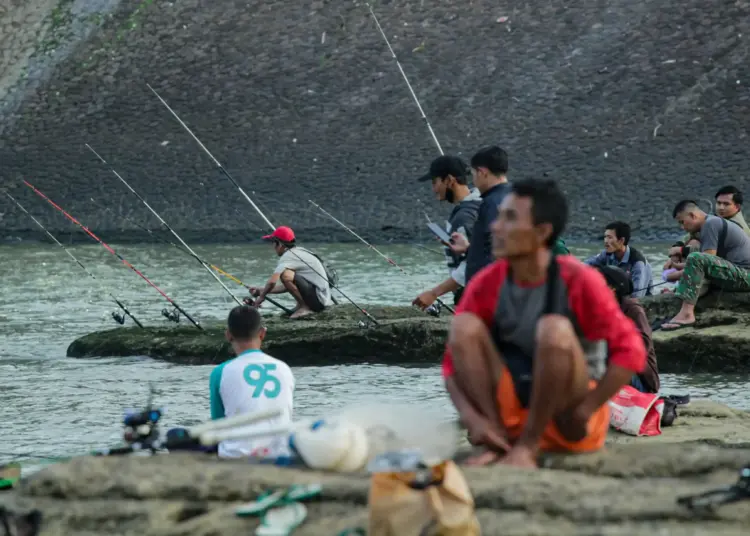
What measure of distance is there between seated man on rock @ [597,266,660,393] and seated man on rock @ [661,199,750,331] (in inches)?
98.5

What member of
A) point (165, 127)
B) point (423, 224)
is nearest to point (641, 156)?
point (423, 224)

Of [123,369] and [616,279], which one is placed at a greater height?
[616,279]

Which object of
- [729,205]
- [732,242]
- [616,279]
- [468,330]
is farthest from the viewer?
[729,205]

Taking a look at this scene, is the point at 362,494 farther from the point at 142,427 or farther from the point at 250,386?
the point at 250,386

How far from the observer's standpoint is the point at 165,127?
28656 millimetres

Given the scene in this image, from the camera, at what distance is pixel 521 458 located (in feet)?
15.1

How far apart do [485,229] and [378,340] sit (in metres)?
4.21

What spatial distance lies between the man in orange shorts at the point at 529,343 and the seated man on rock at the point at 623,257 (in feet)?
19.3

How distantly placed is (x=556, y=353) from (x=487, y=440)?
44 cm

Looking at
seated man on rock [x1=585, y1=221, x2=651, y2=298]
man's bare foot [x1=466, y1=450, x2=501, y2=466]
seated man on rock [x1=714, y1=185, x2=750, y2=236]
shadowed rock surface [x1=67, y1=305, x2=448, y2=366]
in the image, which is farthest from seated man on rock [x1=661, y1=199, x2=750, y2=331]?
man's bare foot [x1=466, y1=450, x2=501, y2=466]

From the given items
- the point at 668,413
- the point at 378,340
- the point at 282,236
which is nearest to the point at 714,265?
the point at 378,340

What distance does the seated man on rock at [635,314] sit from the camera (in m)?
7.00

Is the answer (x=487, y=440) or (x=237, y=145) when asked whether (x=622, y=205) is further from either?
(x=487, y=440)

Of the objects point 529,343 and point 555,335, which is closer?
point 555,335
